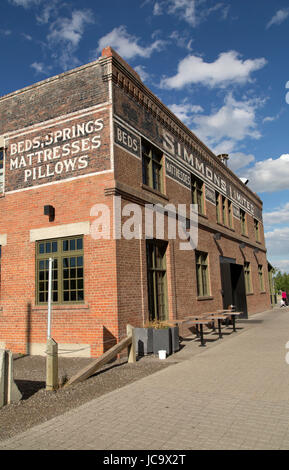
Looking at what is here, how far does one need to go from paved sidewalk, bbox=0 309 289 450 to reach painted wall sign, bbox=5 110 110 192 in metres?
6.16

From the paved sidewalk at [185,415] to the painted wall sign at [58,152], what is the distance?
6.16 m

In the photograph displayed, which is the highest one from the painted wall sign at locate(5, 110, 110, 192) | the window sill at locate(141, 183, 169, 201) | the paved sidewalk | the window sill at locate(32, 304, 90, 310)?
the painted wall sign at locate(5, 110, 110, 192)

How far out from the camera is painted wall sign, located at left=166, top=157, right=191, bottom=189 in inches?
550

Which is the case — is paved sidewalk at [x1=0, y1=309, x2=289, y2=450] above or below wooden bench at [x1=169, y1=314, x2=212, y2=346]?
below

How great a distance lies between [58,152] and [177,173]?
521 centimetres

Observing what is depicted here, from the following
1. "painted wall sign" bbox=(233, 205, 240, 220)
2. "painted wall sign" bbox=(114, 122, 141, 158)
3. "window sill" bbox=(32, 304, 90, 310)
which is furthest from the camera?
"painted wall sign" bbox=(233, 205, 240, 220)

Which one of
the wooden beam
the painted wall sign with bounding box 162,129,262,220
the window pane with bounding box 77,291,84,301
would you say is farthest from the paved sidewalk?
the painted wall sign with bounding box 162,129,262,220

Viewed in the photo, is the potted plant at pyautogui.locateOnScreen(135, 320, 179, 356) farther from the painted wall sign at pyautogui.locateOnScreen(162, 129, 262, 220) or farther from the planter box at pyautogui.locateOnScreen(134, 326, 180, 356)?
the painted wall sign at pyautogui.locateOnScreen(162, 129, 262, 220)

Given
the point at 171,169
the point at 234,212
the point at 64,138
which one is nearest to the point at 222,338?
the point at 171,169

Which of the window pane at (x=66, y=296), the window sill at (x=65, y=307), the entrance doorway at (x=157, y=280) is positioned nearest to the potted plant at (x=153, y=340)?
the entrance doorway at (x=157, y=280)

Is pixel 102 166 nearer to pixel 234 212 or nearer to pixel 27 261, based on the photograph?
pixel 27 261

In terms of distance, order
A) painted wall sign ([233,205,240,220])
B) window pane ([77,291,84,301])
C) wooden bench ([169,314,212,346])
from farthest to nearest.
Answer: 1. painted wall sign ([233,205,240,220])
2. wooden bench ([169,314,212,346])
3. window pane ([77,291,84,301])

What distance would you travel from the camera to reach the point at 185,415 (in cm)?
500

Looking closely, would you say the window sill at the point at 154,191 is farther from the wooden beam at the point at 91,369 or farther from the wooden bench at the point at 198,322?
the wooden beam at the point at 91,369
